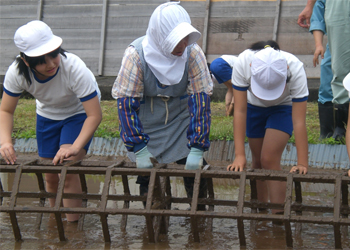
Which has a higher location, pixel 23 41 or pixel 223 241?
pixel 23 41

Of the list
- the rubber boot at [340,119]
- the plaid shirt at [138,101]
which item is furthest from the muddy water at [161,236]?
the rubber boot at [340,119]

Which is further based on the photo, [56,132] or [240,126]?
[56,132]

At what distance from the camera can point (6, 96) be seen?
3.71 metres

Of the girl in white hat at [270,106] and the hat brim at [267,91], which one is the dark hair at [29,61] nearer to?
the girl in white hat at [270,106]

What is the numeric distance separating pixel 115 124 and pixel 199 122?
3323mm

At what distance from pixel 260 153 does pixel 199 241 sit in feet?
3.50

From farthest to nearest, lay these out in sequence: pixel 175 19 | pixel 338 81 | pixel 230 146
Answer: pixel 230 146
pixel 338 81
pixel 175 19

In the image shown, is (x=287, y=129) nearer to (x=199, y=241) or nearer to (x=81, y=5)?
(x=199, y=241)

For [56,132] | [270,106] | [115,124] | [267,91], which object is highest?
[267,91]

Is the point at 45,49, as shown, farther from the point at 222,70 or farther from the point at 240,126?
the point at 222,70

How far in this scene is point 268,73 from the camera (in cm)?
330

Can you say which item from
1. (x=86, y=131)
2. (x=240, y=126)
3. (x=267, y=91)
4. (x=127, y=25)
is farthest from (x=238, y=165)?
(x=127, y=25)

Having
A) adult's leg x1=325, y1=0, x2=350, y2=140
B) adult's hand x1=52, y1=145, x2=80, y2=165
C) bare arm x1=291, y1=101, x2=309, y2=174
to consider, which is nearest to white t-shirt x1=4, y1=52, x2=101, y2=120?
adult's hand x1=52, y1=145, x2=80, y2=165

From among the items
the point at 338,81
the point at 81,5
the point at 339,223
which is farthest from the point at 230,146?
the point at 81,5
